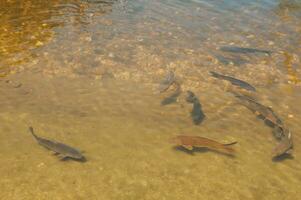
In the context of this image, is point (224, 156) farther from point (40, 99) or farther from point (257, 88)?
point (40, 99)

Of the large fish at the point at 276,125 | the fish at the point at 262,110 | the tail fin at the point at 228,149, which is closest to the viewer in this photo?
the tail fin at the point at 228,149

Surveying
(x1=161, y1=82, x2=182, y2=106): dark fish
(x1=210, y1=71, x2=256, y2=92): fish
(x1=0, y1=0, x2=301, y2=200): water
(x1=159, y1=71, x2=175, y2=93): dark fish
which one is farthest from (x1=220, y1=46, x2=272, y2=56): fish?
(x1=161, y1=82, x2=182, y2=106): dark fish

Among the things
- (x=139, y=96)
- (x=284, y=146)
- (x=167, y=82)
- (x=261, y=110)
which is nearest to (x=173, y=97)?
(x=167, y=82)

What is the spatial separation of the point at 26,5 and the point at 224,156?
9732mm

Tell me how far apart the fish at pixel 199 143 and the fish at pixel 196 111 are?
3.33 ft

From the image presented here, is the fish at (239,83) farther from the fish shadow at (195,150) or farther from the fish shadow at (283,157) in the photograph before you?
the fish shadow at (195,150)

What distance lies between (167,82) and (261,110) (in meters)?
2.37

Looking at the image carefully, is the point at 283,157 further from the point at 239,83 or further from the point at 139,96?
the point at 139,96

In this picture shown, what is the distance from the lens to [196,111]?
8398 millimetres

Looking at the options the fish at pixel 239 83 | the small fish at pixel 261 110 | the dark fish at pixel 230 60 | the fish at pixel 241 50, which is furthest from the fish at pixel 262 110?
the fish at pixel 241 50

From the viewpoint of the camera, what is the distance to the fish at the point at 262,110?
8.14 m

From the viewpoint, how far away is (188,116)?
8.40 m

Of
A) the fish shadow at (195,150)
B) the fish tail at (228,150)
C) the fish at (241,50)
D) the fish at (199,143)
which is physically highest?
the fish at (241,50)

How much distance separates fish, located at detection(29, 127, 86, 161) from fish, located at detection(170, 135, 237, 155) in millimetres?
1817
